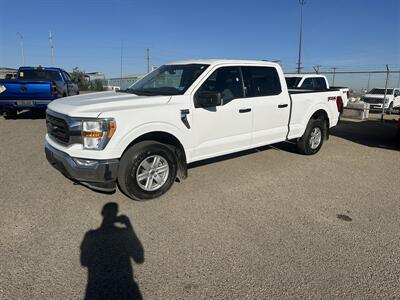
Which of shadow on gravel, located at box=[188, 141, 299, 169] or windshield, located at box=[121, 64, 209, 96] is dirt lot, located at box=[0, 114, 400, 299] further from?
windshield, located at box=[121, 64, 209, 96]

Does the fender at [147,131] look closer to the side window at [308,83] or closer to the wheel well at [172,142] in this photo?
the wheel well at [172,142]

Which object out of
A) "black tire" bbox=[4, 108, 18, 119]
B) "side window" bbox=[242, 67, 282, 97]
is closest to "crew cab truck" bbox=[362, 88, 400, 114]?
"side window" bbox=[242, 67, 282, 97]

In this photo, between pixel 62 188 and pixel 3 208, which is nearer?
pixel 3 208

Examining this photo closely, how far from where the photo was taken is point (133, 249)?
125 inches

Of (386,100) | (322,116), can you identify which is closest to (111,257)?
(322,116)

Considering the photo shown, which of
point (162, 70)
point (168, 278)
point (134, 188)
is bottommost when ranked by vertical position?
point (168, 278)

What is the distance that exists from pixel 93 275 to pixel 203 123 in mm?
2609

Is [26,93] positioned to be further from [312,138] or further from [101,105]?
[312,138]

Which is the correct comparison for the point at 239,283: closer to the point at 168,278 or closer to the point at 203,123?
the point at 168,278

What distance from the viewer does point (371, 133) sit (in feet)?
33.6

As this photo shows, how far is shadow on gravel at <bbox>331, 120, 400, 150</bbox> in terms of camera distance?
8.49 meters

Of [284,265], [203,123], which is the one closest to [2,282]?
[284,265]

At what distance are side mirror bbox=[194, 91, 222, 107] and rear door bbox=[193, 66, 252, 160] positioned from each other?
16 centimetres

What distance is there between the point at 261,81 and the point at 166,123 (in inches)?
88.7
